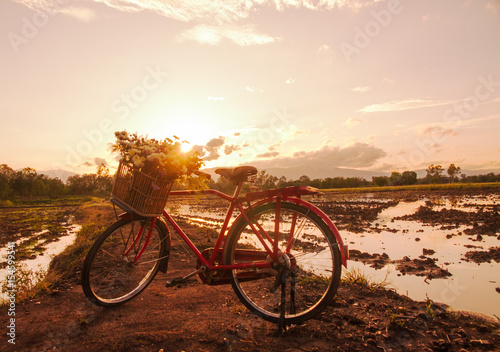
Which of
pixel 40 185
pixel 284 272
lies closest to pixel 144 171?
pixel 284 272

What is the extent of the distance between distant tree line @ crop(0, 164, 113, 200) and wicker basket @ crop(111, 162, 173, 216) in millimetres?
33392

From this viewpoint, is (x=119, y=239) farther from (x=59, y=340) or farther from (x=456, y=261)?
(x=456, y=261)

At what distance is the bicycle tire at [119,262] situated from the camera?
3445mm

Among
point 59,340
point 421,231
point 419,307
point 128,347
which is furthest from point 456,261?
point 59,340

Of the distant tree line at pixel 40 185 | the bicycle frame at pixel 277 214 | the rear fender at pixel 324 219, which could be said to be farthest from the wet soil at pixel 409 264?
the distant tree line at pixel 40 185

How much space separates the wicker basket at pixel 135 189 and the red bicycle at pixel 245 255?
0.32 ft

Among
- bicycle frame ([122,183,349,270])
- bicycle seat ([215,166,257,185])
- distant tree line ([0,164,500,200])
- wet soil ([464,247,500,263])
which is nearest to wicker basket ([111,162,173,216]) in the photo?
bicycle frame ([122,183,349,270])

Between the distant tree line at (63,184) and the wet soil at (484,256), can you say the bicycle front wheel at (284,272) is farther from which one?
the distant tree line at (63,184)

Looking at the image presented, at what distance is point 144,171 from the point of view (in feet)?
10.7

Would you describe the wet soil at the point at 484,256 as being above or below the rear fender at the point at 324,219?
below

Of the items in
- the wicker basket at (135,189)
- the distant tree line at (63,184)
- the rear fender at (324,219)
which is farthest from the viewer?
the distant tree line at (63,184)

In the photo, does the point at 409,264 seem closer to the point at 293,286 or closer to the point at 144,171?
the point at 293,286

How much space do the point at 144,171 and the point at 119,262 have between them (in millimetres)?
1370

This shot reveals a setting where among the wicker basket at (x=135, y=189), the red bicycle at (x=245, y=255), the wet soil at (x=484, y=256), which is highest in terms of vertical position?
the wicker basket at (x=135, y=189)
